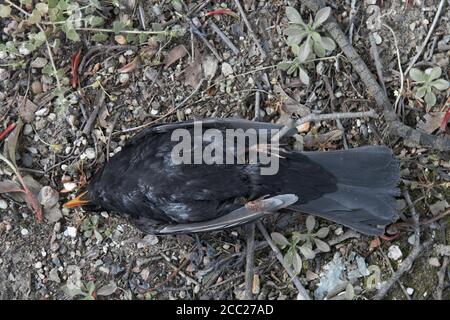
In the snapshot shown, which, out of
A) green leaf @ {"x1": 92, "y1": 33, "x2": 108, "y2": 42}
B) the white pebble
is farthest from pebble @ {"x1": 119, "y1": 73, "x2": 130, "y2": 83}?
the white pebble

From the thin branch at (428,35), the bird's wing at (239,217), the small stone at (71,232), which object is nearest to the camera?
the bird's wing at (239,217)

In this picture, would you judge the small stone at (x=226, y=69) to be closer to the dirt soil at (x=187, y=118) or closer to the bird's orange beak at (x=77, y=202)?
the dirt soil at (x=187, y=118)

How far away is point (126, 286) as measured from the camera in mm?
4035

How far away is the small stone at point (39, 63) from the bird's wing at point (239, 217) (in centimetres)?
140

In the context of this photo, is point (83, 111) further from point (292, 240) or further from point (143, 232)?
point (292, 240)

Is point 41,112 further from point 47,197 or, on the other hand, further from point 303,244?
point 303,244

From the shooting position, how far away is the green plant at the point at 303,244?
3910 mm

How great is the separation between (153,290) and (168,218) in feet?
2.01

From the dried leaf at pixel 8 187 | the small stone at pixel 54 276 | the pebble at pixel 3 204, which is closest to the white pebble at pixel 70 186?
the dried leaf at pixel 8 187

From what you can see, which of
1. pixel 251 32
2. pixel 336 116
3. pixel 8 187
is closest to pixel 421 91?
pixel 336 116

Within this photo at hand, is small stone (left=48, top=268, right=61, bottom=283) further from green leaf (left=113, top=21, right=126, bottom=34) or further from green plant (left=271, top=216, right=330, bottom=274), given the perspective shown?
green leaf (left=113, top=21, right=126, bottom=34)

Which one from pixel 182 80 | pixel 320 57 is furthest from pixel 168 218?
pixel 320 57

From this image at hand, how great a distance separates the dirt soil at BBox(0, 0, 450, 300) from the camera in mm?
3961

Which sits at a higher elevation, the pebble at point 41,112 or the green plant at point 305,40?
the green plant at point 305,40
